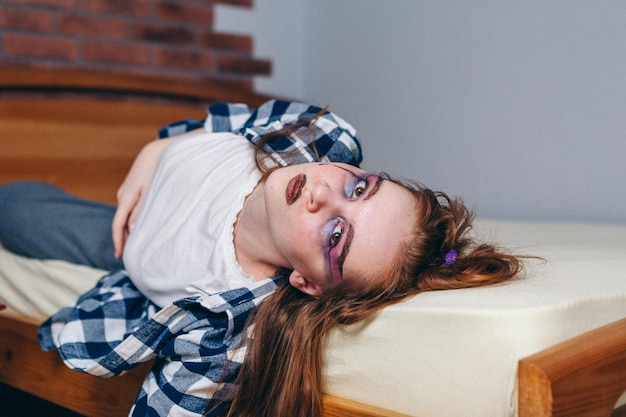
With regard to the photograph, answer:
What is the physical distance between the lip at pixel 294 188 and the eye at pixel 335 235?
0.08 metres

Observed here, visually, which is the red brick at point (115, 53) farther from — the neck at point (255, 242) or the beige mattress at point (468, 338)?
the beige mattress at point (468, 338)

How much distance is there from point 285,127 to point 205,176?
0.17m

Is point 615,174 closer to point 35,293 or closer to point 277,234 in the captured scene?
point 277,234

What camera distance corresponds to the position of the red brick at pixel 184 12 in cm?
237

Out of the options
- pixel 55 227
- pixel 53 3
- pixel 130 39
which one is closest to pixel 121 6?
pixel 130 39

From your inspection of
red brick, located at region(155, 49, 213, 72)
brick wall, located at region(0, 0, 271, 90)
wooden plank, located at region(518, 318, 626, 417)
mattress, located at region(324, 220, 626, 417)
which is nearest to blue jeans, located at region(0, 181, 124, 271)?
brick wall, located at region(0, 0, 271, 90)

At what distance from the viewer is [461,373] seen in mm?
783

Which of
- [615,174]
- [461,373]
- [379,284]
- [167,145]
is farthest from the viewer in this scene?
[615,174]

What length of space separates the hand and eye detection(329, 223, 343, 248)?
602mm

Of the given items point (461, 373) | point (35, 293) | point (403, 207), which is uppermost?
point (403, 207)

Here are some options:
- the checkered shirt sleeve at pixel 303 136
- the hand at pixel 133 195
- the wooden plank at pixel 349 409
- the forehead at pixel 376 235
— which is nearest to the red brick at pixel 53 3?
the hand at pixel 133 195

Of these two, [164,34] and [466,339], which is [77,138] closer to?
[164,34]

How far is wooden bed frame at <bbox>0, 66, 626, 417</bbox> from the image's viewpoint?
50.1 inches

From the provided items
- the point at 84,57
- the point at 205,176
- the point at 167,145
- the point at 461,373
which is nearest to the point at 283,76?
the point at 84,57
